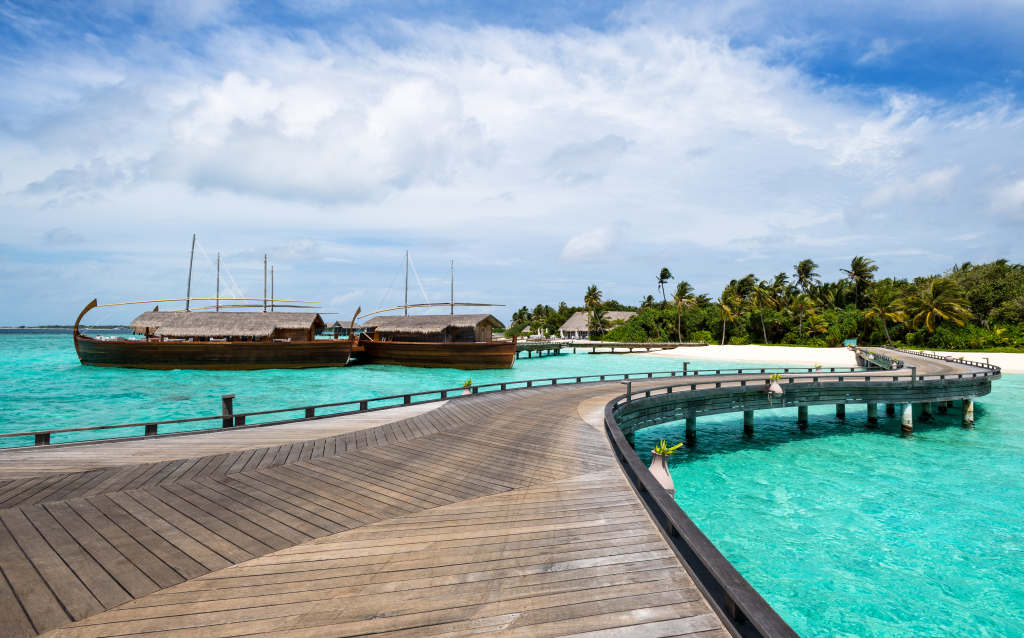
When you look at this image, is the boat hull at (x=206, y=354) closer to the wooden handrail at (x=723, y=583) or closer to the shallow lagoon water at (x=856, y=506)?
the shallow lagoon water at (x=856, y=506)

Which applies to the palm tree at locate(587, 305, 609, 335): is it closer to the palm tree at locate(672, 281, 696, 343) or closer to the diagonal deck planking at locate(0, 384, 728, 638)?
the palm tree at locate(672, 281, 696, 343)

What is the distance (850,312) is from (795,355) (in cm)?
1778

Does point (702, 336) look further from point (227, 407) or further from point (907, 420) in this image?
point (227, 407)

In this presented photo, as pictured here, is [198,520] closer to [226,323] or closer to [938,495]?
[938,495]

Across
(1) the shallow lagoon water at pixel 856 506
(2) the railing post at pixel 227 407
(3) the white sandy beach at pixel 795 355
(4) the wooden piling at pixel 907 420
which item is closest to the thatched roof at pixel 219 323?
(1) the shallow lagoon water at pixel 856 506

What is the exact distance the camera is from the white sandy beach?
4431cm

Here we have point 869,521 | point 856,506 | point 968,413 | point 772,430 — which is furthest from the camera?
point 968,413

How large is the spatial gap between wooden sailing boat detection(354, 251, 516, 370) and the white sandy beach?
96.3ft

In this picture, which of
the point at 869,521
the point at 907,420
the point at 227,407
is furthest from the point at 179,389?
the point at 907,420

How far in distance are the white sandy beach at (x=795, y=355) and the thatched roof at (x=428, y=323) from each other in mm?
30958

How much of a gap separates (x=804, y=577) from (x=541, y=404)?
840 cm

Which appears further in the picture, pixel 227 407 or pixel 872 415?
pixel 872 415

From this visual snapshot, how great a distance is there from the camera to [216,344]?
46844mm

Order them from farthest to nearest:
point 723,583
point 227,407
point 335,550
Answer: point 227,407
point 335,550
point 723,583
